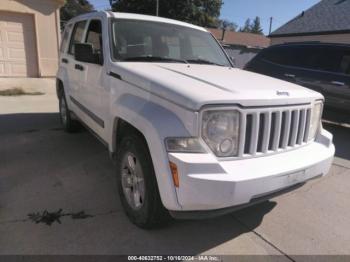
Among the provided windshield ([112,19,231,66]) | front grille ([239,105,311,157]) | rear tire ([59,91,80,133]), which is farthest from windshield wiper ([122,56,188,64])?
rear tire ([59,91,80,133])

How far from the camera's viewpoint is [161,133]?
99.5 inches

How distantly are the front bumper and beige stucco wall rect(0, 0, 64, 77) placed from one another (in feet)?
39.4

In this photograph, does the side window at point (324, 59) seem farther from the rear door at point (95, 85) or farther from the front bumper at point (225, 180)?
the front bumper at point (225, 180)

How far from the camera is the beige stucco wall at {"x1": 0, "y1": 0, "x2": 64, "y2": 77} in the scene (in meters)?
12.3

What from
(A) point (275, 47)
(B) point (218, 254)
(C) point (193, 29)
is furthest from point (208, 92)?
(A) point (275, 47)

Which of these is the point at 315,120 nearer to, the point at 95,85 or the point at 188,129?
the point at 188,129

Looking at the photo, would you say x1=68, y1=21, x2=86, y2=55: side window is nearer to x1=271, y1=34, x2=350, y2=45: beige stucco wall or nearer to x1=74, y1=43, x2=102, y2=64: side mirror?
x1=74, y1=43, x2=102, y2=64: side mirror

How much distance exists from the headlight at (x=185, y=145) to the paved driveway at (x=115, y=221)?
951 millimetres

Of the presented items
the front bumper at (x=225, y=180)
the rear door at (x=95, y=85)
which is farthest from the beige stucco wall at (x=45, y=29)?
the front bumper at (x=225, y=180)

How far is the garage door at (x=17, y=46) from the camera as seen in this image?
477 inches

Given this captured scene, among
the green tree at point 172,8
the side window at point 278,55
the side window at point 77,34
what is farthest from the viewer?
the green tree at point 172,8

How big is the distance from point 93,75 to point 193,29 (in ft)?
5.28

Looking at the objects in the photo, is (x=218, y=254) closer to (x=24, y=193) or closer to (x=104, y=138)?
(x=104, y=138)

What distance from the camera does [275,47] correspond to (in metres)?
8.29
